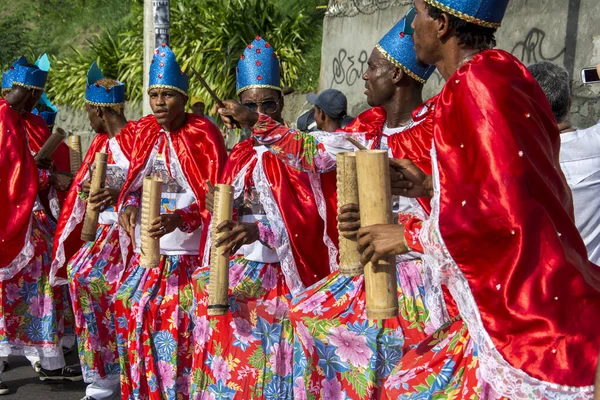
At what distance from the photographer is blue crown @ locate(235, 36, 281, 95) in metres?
5.64

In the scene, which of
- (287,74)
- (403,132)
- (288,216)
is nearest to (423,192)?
(403,132)

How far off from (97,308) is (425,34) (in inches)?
169

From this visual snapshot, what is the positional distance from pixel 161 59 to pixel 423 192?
3128 mm

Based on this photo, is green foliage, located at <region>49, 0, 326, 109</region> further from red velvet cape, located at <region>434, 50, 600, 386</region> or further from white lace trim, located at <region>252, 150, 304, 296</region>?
red velvet cape, located at <region>434, 50, 600, 386</region>

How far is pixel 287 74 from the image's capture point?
1401 cm

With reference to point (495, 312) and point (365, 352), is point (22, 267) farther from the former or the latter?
point (495, 312)

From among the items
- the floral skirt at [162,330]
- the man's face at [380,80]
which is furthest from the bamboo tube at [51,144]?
the man's face at [380,80]

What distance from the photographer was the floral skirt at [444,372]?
3006mm

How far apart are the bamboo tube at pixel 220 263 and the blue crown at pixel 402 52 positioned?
1.07 meters

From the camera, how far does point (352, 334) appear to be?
4.26 metres

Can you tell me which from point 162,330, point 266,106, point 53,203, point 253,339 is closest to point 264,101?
point 266,106

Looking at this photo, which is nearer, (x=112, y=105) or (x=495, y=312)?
(x=495, y=312)

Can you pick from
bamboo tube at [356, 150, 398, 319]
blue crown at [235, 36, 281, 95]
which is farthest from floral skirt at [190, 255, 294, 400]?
bamboo tube at [356, 150, 398, 319]

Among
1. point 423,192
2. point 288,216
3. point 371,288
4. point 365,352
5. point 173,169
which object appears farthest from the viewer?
point 173,169
